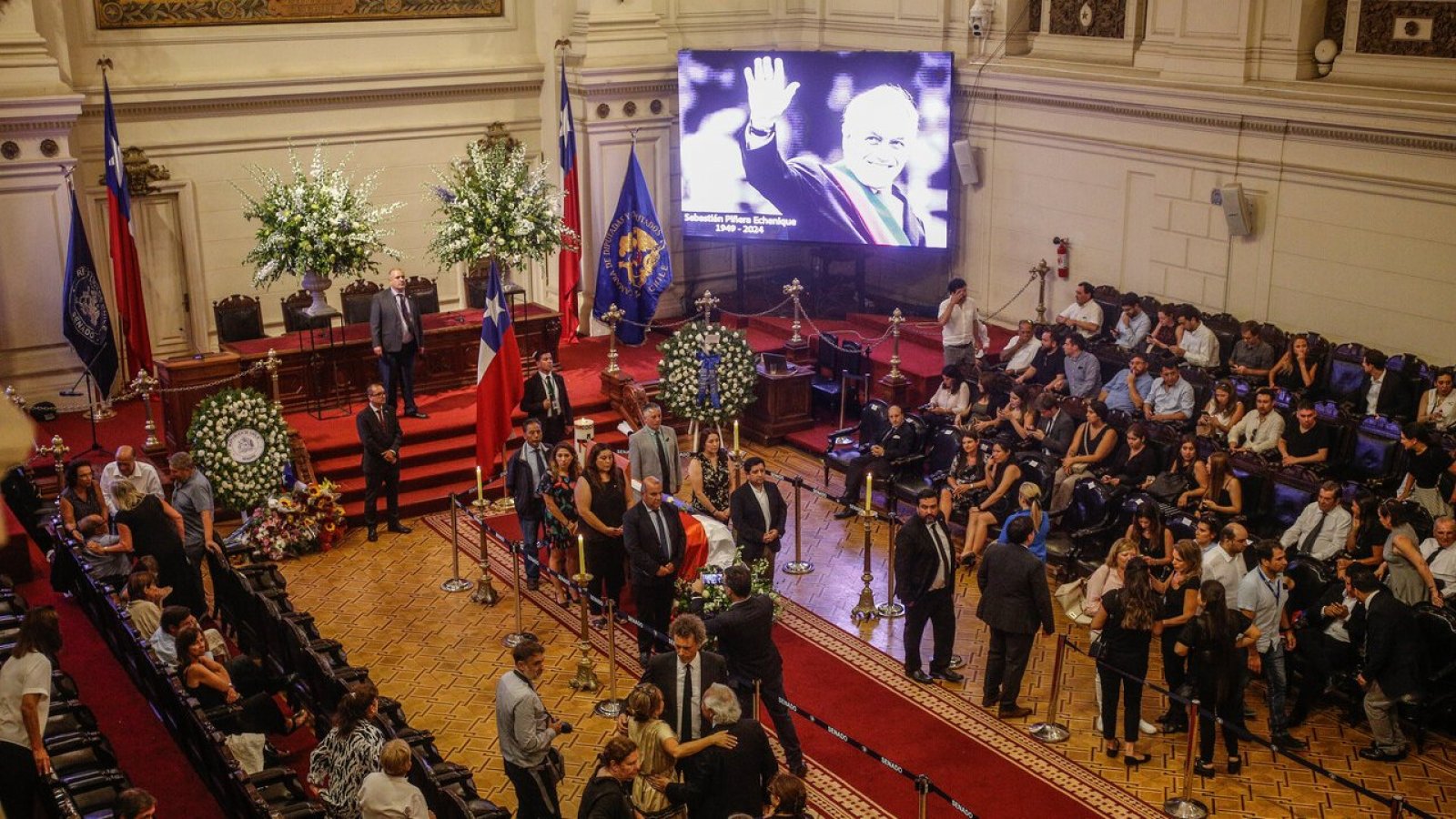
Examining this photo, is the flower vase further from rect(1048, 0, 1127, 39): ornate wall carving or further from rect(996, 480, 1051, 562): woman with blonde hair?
rect(1048, 0, 1127, 39): ornate wall carving

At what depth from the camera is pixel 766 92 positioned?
57.8ft

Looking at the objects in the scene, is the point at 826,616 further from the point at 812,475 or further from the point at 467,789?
the point at 467,789

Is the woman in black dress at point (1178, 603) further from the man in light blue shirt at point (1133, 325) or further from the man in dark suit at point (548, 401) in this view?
the man in dark suit at point (548, 401)

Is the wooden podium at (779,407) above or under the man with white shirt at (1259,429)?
under

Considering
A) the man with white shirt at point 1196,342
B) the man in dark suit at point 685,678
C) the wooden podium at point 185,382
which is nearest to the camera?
the man in dark suit at point 685,678

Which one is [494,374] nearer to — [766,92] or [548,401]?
[548,401]

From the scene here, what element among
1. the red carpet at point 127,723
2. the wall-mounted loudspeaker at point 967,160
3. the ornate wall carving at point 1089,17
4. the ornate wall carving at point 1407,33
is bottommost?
the red carpet at point 127,723

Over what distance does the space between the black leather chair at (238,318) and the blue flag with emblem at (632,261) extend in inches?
158

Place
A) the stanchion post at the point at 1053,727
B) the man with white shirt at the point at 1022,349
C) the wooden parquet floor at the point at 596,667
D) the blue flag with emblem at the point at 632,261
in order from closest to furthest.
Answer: the wooden parquet floor at the point at 596,667 < the stanchion post at the point at 1053,727 < the man with white shirt at the point at 1022,349 < the blue flag with emblem at the point at 632,261

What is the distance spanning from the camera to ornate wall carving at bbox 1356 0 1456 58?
489 inches

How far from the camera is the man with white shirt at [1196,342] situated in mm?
13953

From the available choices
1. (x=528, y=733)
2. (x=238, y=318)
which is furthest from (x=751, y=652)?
(x=238, y=318)

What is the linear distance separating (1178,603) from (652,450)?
4361 mm

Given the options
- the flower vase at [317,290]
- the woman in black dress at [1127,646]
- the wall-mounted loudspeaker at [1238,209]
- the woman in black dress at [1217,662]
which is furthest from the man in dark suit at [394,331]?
the woman in black dress at [1217,662]
